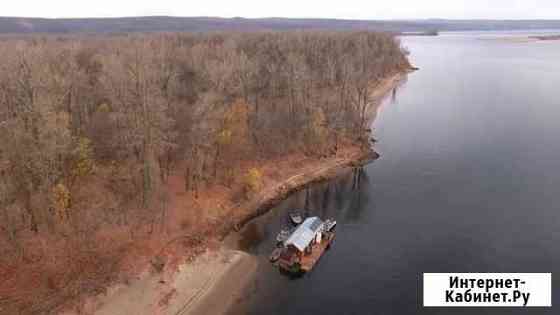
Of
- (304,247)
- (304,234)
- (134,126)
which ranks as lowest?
(304,247)

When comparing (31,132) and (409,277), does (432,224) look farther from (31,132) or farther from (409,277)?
(31,132)

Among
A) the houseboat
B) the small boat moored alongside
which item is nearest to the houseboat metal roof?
the houseboat

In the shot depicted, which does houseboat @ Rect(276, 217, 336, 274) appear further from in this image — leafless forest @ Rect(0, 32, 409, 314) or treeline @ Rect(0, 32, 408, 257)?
treeline @ Rect(0, 32, 408, 257)

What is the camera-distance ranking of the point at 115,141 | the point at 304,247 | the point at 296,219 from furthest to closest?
the point at 296,219 < the point at 115,141 < the point at 304,247

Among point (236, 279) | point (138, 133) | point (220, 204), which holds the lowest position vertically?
point (236, 279)

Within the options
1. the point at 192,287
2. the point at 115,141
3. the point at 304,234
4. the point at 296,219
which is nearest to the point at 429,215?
the point at 296,219

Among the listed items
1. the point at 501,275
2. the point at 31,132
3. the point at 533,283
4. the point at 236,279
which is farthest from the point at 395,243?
the point at 31,132

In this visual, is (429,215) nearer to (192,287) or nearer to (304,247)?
(304,247)
